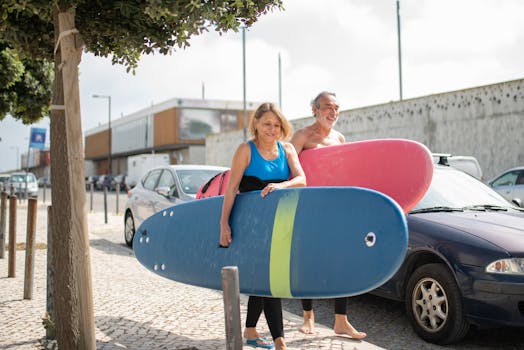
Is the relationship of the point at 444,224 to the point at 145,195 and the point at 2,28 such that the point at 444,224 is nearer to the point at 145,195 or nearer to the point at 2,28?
the point at 2,28

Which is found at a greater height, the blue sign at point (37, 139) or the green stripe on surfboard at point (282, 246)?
→ the blue sign at point (37, 139)

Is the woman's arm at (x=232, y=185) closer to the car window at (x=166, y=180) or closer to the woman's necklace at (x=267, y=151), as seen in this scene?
the woman's necklace at (x=267, y=151)

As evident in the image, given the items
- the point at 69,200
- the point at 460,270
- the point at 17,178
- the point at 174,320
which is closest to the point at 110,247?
the point at 174,320

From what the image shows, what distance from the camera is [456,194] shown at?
5.51 meters

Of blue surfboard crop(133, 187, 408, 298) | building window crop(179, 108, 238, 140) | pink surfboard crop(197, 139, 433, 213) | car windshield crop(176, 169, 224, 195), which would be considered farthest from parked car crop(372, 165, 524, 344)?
building window crop(179, 108, 238, 140)

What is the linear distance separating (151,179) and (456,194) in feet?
21.7

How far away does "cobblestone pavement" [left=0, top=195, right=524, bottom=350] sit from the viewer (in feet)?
14.1

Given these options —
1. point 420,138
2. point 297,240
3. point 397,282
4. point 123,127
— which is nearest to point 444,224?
point 397,282

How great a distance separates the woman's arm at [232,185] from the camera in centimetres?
388

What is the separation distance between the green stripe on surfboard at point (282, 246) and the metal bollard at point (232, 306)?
1.03 m

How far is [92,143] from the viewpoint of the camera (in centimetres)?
9075

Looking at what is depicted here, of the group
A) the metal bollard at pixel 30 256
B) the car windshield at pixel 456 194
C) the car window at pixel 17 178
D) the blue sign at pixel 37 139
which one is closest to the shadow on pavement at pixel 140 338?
the metal bollard at pixel 30 256

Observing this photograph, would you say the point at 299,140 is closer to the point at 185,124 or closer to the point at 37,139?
the point at 37,139

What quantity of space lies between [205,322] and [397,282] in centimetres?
170
